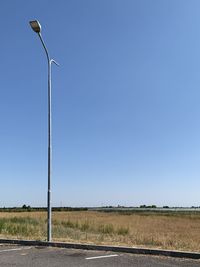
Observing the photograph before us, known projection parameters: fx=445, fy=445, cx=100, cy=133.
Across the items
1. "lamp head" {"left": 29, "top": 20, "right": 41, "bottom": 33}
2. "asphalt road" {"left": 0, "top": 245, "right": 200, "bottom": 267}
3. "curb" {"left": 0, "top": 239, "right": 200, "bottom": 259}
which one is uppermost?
"lamp head" {"left": 29, "top": 20, "right": 41, "bottom": 33}

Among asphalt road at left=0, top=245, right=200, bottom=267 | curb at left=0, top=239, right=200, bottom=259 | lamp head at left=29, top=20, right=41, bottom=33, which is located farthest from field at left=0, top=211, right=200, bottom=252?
lamp head at left=29, top=20, right=41, bottom=33

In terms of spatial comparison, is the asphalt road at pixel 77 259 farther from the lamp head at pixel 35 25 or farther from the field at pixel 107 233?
the lamp head at pixel 35 25

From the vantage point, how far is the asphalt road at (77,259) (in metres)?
10.5

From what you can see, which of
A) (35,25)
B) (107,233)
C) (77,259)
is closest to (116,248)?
(77,259)

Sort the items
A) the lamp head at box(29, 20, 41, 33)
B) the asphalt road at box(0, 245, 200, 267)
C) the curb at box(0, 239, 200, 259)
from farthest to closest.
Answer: the lamp head at box(29, 20, 41, 33) → the curb at box(0, 239, 200, 259) → the asphalt road at box(0, 245, 200, 267)

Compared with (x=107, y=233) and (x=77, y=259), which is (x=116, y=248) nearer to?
(x=77, y=259)

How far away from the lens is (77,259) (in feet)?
37.3

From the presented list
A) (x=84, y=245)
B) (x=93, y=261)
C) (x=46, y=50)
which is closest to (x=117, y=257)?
(x=93, y=261)

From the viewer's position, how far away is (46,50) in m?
16.2

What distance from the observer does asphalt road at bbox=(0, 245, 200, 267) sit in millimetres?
10508

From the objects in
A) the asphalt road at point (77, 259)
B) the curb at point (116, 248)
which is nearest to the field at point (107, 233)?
the curb at point (116, 248)

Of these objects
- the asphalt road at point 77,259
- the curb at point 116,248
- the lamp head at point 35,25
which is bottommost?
the asphalt road at point 77,259

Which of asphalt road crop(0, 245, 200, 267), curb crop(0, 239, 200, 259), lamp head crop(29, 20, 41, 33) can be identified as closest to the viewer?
asphalt road crop(0, 245, 200, 267)

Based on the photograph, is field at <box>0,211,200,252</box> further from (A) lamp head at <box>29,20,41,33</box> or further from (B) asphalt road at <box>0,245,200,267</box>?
(A) lamp head at <box>29,20,41,33</box>
